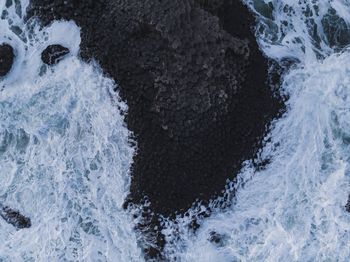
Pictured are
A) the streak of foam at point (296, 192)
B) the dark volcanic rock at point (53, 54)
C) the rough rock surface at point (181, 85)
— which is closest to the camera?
the rough rock surface at point (181, 85)

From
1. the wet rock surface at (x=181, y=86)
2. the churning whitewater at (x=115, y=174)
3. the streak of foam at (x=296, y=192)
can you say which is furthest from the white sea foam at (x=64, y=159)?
the streak of foam at (x=296, y=192)

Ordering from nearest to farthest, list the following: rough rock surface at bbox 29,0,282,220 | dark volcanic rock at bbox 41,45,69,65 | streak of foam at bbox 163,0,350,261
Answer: rough rock surface at bbox 29,0,282,220, streak of foam at bbox 163,0,350,261, dark volcanic rock at bbox 41,45,69,65

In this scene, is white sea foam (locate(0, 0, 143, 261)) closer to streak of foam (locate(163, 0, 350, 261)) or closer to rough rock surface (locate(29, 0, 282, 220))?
rough rock surface (locate(29, 0, 282, 220))

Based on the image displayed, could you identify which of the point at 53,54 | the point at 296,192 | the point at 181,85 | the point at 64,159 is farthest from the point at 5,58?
the point at 296,192

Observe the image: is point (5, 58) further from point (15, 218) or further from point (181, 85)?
point (181, 85)

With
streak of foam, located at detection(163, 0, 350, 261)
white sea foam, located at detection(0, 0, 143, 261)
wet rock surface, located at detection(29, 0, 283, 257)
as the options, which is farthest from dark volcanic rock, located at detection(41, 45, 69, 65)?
streak of foam, located at detection(163, 0, 350, 261)

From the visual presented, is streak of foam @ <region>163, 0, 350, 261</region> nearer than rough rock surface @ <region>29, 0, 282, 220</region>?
A: No

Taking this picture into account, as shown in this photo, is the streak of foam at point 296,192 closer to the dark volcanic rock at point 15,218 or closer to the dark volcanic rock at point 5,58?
the dark volcanic rock at point 15,218
